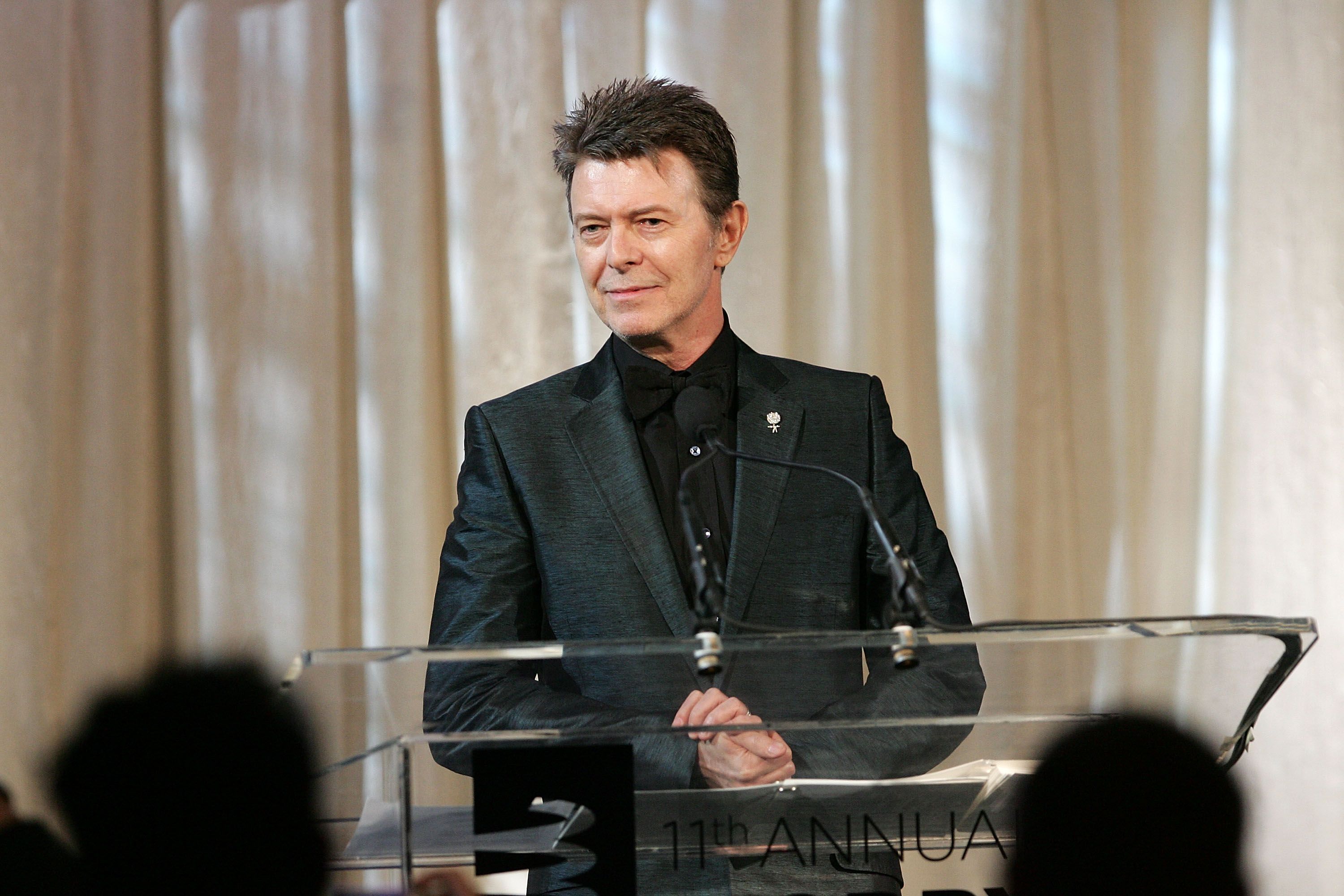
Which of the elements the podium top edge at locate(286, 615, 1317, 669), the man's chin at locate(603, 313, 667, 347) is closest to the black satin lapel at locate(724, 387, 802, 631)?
the man's chin at locate(603, 313, 667, 347)

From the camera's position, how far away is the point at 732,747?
1.22 meters

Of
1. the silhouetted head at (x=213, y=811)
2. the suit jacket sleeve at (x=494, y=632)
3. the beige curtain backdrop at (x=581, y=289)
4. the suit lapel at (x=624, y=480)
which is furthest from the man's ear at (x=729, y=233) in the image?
the beige curtain backdrop at (x=581, y=289)

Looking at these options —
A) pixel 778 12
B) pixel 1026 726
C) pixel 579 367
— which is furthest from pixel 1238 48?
pixel 1026 726

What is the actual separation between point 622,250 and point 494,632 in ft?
1.90

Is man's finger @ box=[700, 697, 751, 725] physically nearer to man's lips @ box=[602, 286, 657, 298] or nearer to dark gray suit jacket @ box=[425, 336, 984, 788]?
dark gray suit jacket @ box=[425, 336, 984, 788]

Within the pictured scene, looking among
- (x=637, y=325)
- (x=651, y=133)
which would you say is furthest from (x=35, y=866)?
(x=651, y=133)

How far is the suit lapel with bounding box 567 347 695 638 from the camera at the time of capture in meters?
1.80

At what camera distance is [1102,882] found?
3.90 ft

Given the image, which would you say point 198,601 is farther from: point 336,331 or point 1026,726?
point 1026,726

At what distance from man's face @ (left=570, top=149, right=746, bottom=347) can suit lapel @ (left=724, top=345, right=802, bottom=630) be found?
152 mm

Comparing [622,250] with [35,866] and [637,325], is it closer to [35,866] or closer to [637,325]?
[637,325]

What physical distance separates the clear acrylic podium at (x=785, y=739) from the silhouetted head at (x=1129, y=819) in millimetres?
23

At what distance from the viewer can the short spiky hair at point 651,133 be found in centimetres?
195

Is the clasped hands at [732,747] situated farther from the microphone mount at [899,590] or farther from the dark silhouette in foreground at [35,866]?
the dark silhouette in foreground at [35,866]
